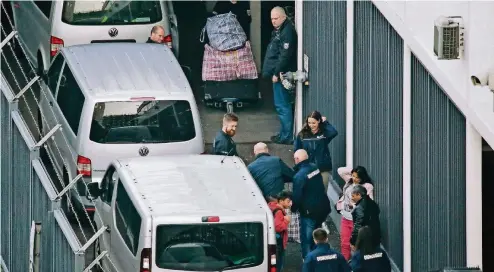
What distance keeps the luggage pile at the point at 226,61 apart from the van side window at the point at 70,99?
12.0ft

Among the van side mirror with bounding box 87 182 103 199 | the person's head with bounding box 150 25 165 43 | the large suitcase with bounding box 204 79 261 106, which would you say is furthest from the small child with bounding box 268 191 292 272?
the large suitcase with bounding box 204 79 261 106

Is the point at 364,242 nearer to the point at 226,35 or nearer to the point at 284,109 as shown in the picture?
the point at 284,109

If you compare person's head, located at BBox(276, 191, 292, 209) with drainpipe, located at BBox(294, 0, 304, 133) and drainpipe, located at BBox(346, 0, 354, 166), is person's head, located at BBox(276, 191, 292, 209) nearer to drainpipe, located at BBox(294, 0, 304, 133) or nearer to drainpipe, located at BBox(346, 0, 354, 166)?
drainpipe, located at BBox(346, 0, 354, 166)

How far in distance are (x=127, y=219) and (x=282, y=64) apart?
6.68 m

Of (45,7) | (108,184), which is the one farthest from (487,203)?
(45,7)

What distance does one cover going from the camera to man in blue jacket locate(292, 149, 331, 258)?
1700 centimetres

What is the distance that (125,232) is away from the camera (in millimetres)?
15414

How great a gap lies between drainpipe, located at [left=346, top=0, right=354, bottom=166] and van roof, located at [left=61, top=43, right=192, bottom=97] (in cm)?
198

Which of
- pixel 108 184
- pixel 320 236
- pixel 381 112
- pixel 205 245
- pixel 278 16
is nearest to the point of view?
pixel 205 245

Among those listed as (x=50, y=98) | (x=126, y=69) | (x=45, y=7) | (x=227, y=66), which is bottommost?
(x=50, y=98)

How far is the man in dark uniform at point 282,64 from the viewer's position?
21.5m

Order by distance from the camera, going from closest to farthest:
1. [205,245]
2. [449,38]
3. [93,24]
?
[449,38]
[205,245]
[93,24]

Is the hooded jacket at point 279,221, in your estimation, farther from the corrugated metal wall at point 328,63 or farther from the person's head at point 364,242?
the corrugated metal wall at point 328,63

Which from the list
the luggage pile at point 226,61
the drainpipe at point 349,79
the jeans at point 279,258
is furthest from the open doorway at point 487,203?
the luggage pile at point 226,61
